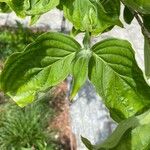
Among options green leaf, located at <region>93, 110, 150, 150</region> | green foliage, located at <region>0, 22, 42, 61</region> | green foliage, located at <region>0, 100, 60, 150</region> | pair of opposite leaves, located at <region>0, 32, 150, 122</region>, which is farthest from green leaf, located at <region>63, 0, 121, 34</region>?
green foliage, located at <region>0, 22, 42, 61</region>

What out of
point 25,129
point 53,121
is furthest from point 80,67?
point 53,121

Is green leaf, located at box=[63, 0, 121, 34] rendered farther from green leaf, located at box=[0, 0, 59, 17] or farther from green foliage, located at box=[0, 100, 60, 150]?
green foliage, located at box=[0, 100, 60, 150]

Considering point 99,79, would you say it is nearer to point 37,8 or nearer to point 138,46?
point 37,8

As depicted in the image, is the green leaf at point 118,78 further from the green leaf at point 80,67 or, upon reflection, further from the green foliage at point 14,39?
the green foliage at point 14,39

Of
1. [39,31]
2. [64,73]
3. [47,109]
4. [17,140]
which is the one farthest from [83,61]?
[39,31]

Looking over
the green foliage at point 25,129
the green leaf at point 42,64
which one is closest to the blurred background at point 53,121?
the green foliage at point 25,129

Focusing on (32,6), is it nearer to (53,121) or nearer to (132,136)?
(132,136)
